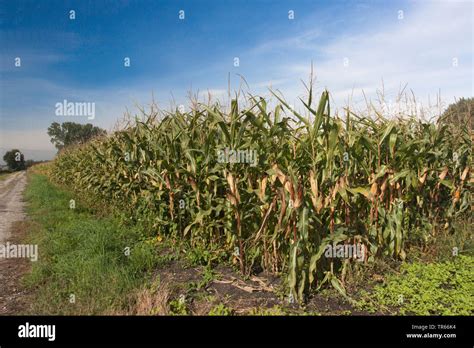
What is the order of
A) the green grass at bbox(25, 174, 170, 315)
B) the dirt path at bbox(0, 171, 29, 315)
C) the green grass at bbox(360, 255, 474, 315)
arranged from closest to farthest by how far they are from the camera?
the green grass at bbox(360, 255, 474, 315) < the green grass at bbox(25, 174, 170, 315) < the dirt path at bbox(0, 171, 29, 315)

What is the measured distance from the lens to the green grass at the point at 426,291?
11.6ft

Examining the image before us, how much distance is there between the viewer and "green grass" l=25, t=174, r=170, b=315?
363 centimetres

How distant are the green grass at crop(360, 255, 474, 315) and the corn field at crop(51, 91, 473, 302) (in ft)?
1.12

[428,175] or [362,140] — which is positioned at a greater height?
[362,140]

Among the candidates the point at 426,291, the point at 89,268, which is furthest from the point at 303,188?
the point at 89,268

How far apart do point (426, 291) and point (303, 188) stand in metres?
1.87

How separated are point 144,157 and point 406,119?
4.75 metres

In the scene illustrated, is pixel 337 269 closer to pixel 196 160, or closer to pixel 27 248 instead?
pixel 196 160

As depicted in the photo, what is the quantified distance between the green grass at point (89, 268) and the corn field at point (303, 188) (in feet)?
2.51

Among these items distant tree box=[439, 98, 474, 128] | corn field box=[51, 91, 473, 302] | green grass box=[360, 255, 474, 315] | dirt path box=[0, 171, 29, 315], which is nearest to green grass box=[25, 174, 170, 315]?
dirt path box=[0, 171, 29, 315]

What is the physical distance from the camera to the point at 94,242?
5.27 meters

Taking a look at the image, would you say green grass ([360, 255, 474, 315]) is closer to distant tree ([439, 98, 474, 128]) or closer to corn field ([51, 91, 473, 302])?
corn field ([51, 91, 473, 302])
